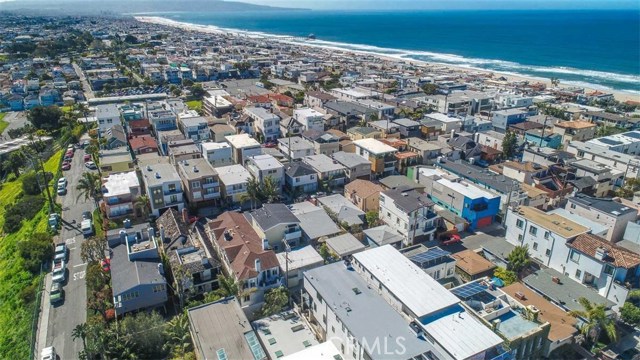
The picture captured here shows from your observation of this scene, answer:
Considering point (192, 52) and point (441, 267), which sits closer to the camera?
point (441, 267)

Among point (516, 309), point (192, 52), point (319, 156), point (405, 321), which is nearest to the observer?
point (405, 321)

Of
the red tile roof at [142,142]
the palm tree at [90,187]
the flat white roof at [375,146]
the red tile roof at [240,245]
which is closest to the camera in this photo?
the red tile roof at [240,245]

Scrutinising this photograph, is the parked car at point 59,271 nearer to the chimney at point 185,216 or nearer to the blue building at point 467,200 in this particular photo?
the chimney at point 185,216

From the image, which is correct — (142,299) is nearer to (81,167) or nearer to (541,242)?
(541,242)

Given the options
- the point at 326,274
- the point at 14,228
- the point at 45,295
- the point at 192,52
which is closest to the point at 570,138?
the point at 326,274

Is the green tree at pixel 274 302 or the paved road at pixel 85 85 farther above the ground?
the paved road at pixel 85 85

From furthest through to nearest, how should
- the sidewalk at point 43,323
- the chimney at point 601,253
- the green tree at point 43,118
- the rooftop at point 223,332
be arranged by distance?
the green tree at point 43,118 < the chimney at point 601,253 < the sidewalk at point 43,323 < the rooftop at point 223,332

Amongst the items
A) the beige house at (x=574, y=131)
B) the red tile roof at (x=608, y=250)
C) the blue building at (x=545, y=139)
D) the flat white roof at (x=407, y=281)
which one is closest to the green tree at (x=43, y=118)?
the flat white roof at (x=407, y=281)

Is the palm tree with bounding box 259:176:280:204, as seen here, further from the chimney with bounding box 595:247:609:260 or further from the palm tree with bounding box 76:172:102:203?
the chimney with bounding box 595:247:609:260
